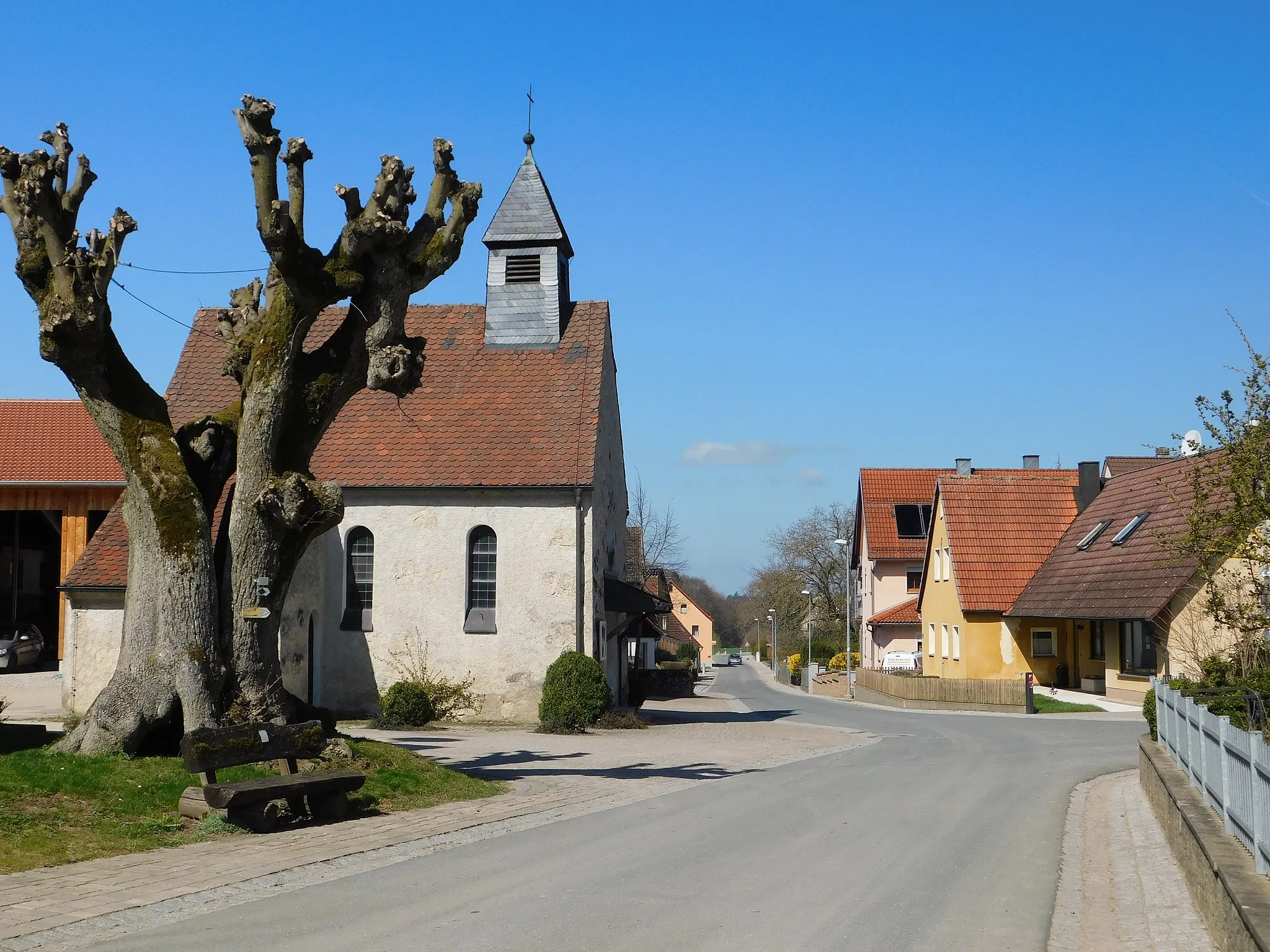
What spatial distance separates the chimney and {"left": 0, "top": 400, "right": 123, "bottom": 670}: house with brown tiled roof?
29935mm

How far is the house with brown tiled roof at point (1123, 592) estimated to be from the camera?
28.8 metres

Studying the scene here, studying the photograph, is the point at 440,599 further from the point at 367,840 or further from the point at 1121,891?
the point at 1121,891

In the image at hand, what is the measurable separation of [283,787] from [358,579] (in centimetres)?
1468

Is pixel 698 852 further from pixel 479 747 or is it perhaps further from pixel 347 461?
pixel 347 461

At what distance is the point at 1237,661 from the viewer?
16.1 m

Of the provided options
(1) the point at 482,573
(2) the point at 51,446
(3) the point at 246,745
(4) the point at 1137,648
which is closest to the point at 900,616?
(4) the point at 1137,648

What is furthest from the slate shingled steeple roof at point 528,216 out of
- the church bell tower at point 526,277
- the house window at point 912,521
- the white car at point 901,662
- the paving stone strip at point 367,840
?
the house window at point 912,521

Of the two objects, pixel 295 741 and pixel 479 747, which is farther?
pixel 479 747

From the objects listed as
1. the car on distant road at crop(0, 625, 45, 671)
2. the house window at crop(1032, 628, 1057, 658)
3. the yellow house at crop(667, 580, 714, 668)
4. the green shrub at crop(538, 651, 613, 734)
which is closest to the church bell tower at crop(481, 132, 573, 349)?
the green shrub at crop(538, 651, 613, 734)

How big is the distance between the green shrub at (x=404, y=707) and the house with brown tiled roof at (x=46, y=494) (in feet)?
36.5

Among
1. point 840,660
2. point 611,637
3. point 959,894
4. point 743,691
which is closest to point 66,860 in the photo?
point 959,894

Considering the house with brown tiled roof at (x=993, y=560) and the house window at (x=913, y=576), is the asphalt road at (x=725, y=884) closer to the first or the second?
the house with brown tiled roof at (x=993, y=560)

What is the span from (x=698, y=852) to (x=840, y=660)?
1956 inches

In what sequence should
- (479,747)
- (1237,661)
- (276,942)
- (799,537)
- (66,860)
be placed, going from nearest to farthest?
1. (276,942)
2. (66,860)
3. (1237,661)
4. (479,747)
5. (799,537)
